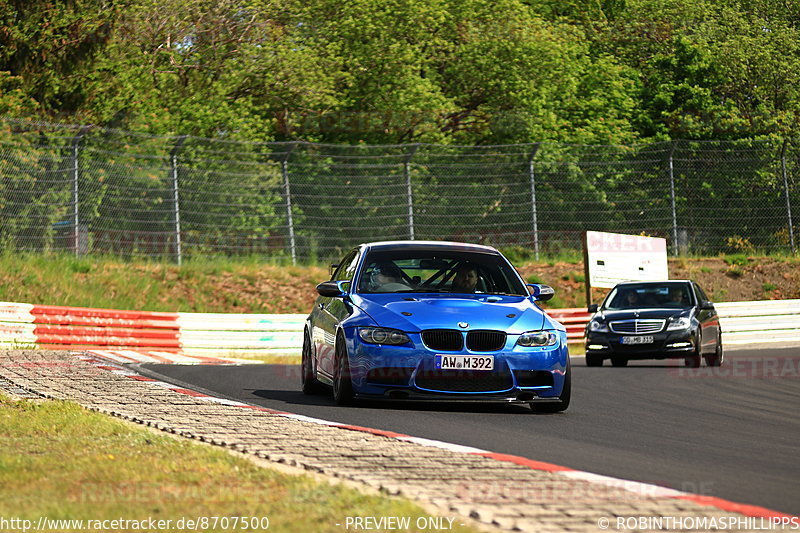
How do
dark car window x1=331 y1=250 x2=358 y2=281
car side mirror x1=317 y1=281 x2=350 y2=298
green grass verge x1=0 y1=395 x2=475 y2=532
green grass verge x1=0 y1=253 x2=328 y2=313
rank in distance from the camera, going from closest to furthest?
green grass verge x1=0 y1=395 x2=475 y2=532 < car side mirror x1=317 y1=281 x2=350 y2=298 < dark car window x1=331 y1=250 x2=358 y2=281 < green grass verge x1=0 y1=253 x2=328 y2=313

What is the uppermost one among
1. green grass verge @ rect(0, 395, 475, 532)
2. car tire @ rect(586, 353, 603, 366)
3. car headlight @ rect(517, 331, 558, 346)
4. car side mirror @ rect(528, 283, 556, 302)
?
car side mirror @ rect(528, 283, 556, 302)

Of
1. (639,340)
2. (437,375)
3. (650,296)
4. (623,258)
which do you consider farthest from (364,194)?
(437,375)

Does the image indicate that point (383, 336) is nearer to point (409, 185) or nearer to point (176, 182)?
point (176, 182)

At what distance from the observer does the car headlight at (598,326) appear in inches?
796

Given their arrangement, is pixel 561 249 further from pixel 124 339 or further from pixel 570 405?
pixel 570 405

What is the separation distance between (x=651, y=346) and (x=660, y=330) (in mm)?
287

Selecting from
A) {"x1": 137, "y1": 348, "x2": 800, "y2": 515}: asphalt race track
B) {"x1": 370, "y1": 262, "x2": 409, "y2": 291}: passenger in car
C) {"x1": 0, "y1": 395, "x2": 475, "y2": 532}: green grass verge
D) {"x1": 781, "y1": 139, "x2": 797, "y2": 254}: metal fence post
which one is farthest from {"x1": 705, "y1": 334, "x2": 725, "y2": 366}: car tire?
{"x1": 0, "y1": 395, "x2": 475, "y2": 532}: green grass verge

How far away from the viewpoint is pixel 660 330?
1970 cm

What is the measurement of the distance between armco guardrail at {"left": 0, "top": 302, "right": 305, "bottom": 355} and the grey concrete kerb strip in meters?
9.26

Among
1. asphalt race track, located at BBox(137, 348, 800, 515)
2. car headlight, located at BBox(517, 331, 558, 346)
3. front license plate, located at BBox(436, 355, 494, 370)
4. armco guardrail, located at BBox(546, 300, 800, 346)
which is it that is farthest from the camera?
armco guardrail, located at BBox(546, 300, 800, 346)

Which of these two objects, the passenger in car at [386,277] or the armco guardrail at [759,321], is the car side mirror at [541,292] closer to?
the passenger in car at [386,277]

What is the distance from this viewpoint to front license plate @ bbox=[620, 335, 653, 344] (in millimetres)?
19750

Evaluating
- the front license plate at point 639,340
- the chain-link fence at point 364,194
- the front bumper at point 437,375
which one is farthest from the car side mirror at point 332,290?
the chain-link fence at point 364,194

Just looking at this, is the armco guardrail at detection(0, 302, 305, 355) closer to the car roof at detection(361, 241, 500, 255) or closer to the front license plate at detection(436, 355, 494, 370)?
the car roof at detection(361, 241, 500, 255)
